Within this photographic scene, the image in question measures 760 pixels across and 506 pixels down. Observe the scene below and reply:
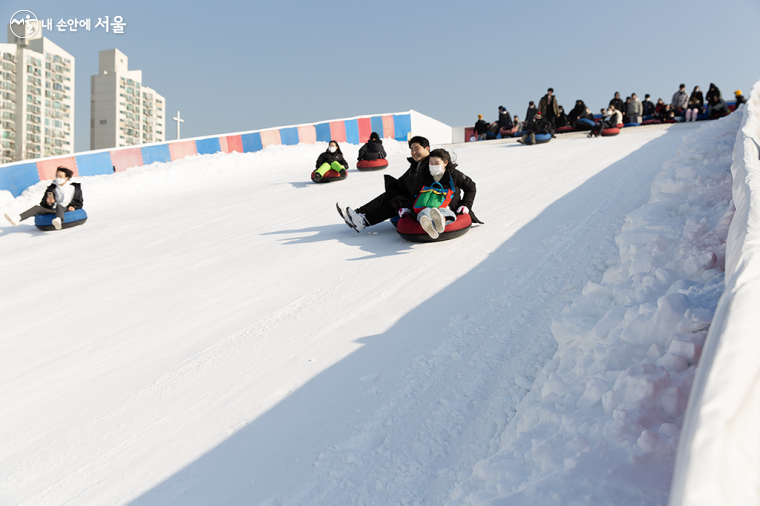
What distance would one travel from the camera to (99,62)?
76875mm

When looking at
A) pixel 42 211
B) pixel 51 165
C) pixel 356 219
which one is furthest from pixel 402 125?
pixel 356 219

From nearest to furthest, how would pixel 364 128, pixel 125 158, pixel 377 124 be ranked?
1. pixel 125 158
2. pixel 364 128
3. pixel 377 124

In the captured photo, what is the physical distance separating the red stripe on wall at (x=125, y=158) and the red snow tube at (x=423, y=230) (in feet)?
27.8

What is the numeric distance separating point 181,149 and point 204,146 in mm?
549

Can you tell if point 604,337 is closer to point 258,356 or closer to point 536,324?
point 536,324

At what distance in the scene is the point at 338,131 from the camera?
14695 mm

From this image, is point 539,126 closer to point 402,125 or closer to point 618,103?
point 618,103

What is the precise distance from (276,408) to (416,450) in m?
0.72

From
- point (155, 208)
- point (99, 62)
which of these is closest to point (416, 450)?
point (155, 208)

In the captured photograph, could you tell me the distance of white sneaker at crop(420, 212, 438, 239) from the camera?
449 cm

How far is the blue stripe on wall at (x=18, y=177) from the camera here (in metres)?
9.45

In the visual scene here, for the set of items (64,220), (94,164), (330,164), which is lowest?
(64,220)

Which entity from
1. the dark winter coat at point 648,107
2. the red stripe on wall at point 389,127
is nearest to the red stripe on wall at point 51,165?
the red stripe on wall at point 389,127

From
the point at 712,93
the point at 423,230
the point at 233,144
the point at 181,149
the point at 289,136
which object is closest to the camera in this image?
the point at 423,230
